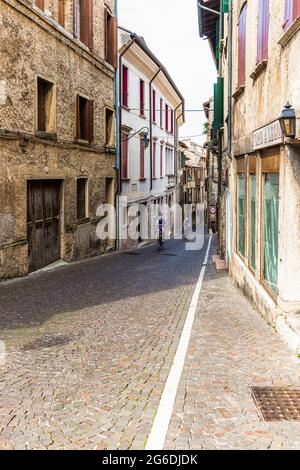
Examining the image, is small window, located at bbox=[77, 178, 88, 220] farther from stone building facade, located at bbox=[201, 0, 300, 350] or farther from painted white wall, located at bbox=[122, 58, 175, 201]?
stone building facade, located at bbox=[201, 0, 300, 350]

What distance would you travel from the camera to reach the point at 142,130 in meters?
26.1

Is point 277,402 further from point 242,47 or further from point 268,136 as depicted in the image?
point 242,47

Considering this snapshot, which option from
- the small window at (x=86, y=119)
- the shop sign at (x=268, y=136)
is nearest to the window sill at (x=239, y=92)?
the shop sign at (x=268, y=136)

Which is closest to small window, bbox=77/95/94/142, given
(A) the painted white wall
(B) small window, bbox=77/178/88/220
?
(B) small window, bbox=77/178/88/220

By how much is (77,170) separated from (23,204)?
13.7ft

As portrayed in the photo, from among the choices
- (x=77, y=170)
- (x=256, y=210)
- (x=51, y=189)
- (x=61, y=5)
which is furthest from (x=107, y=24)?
(x=256, y=210)

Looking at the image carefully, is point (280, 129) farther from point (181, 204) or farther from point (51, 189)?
point (181, 204)

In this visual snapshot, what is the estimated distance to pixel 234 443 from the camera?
3.89 m

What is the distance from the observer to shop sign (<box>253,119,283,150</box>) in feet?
22.0

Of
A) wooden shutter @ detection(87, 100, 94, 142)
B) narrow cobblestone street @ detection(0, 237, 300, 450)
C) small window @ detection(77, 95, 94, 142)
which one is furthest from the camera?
wooden shutter @ detection(87, 100, 94, 142)

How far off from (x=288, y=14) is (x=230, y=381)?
14.2 feet

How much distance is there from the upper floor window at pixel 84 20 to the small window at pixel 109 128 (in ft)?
11.7

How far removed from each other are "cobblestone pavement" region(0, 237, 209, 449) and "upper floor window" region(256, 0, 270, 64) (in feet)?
14.0

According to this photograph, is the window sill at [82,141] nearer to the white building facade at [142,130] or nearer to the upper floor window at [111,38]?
the upper floor window at [111,38]
